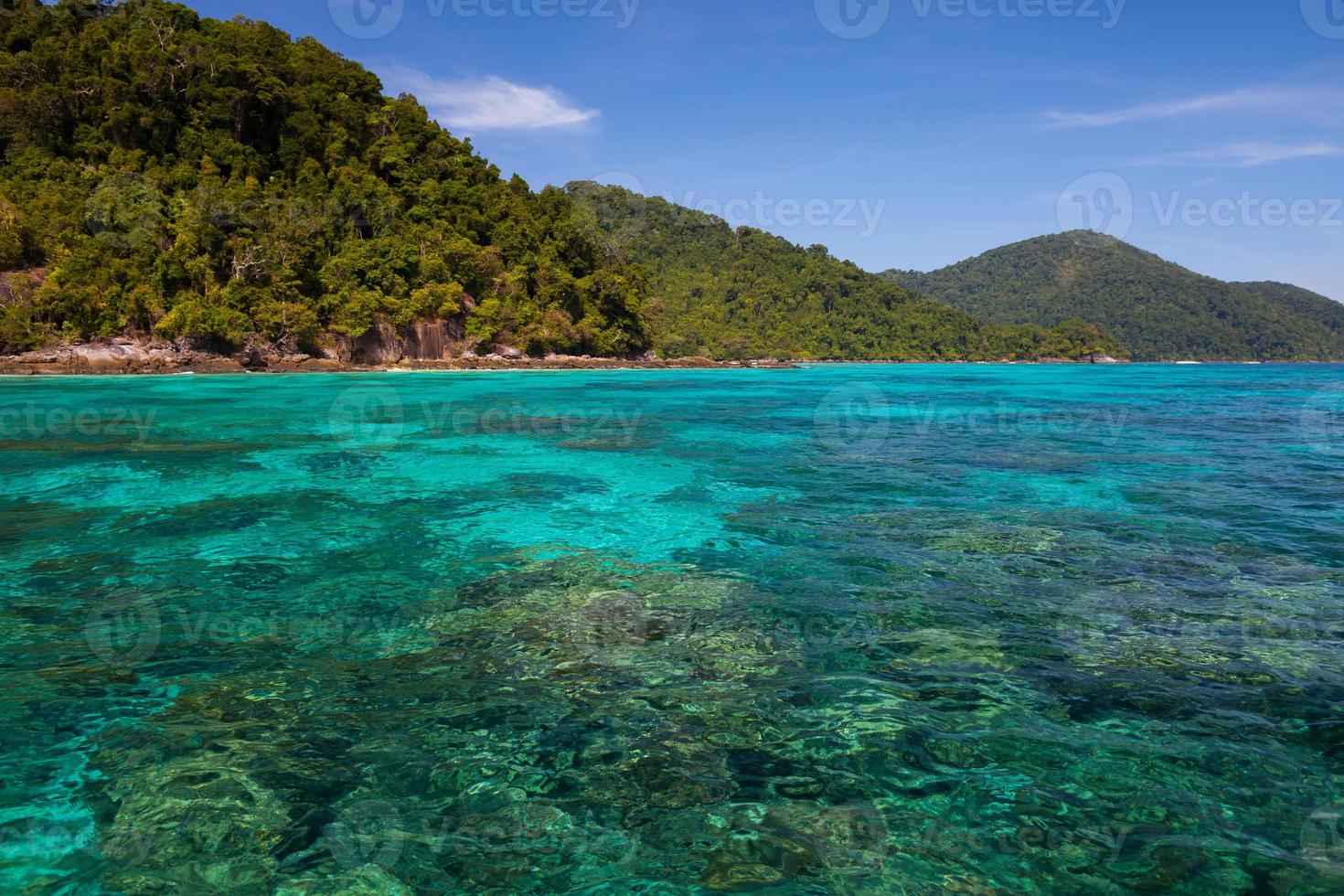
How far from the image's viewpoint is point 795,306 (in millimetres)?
173125

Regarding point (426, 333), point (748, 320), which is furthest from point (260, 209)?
point (748, 320)

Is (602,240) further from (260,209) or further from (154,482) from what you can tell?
(154,482)

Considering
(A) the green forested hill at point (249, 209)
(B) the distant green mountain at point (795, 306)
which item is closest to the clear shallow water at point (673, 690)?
(A) the green forested hill at point (249, 209)

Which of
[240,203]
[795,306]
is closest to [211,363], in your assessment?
[240,203]

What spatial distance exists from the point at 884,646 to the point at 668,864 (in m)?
2.94

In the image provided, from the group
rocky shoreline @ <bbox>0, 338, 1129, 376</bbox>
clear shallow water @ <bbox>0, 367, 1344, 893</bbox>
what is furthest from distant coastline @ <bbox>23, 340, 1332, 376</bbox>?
clear shallow water @ <bbox>0, 367, 1344, 893</bbox>

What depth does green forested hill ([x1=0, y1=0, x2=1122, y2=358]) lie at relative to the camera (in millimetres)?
54062

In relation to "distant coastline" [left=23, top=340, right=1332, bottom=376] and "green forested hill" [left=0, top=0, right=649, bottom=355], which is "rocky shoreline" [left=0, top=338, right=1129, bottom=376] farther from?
"green forested hill" [left=0, top=0, right=649, bottom=355]

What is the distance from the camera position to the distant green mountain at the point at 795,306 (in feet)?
523

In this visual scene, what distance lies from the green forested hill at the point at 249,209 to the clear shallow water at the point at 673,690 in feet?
180

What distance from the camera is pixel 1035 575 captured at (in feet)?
23.3

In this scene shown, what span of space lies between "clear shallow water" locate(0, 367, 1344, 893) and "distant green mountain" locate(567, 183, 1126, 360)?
134m

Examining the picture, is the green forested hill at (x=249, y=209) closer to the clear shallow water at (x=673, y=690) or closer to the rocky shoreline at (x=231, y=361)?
the rocky shoreline at (x=231, y=361)

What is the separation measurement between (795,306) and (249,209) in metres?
134
